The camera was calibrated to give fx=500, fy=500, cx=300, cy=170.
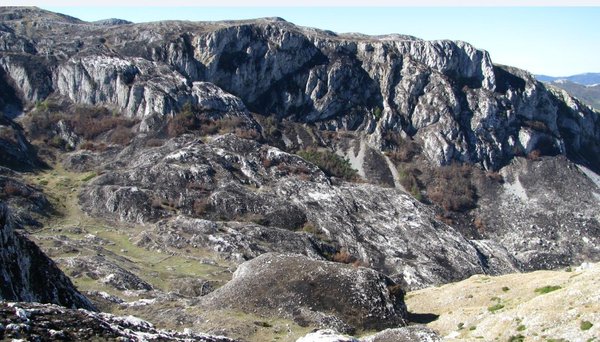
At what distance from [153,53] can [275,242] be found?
119381 millimetres

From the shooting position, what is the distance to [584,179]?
7175 inches

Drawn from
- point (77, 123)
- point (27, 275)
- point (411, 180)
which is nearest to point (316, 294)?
point (27, 275)

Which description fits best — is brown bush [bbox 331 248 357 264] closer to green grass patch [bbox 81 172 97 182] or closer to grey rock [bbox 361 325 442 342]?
grey rock [bbox 361 325 442 342]

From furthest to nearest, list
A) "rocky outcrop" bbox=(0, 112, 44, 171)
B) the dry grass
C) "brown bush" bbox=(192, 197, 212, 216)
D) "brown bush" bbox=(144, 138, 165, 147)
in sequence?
"brown bush" bbox=(144, 138, 165, 147), "rocky outcrop" bbox=(0, 112, 44, 171), "brown bush" bbox=(192, 197, 212, 216), the dry grass

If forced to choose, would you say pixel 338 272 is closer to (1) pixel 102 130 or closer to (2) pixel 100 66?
(1) pixel 102 130

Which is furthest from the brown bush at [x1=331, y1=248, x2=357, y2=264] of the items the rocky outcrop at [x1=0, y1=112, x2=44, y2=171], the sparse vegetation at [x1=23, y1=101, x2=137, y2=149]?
the rocky outcrop at [x1=0, y1=112, x2=44, y2=171]

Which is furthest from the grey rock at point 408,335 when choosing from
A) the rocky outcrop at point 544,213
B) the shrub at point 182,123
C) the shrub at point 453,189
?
the shrub at point 453,189

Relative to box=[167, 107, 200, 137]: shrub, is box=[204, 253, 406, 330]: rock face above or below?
below

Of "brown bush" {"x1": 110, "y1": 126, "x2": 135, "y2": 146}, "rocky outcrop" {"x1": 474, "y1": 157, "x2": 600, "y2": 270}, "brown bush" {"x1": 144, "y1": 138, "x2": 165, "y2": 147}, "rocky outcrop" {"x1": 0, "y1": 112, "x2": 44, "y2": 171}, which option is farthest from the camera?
"brown bush" {"x1": 110, "y1": 126, "x2": 135, "y2": 146}

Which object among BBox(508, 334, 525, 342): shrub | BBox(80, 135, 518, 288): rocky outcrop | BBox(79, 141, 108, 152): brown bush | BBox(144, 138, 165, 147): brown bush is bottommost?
BBox(80, 135, 518, 288): rocky outcrop

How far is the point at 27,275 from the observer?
36.1m

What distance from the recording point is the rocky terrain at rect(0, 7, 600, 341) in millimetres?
58562

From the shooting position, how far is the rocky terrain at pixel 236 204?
58562 millimetres

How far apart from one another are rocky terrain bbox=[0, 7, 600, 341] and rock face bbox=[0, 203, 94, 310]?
11416 mm
